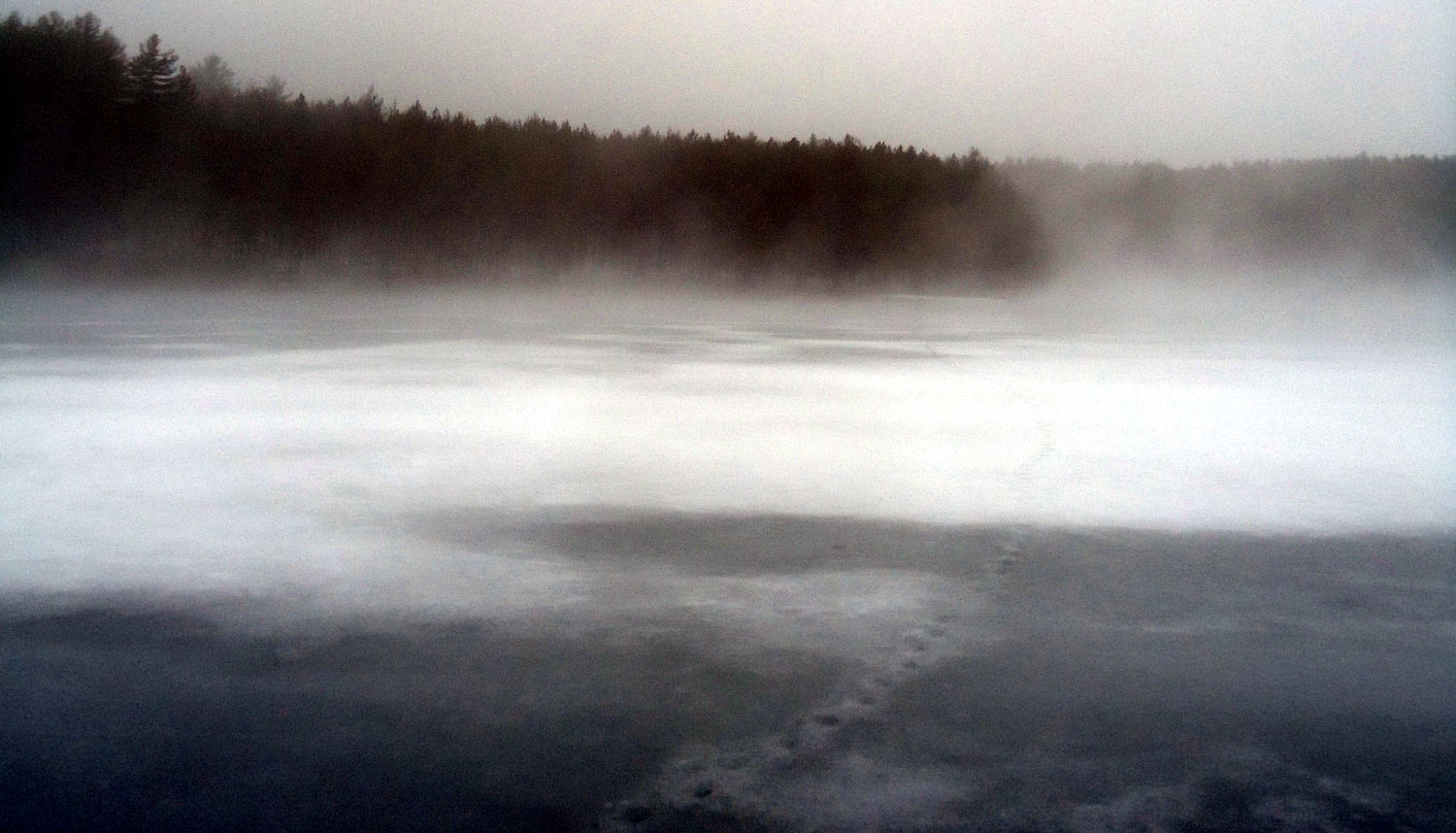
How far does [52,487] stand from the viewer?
19.8ft

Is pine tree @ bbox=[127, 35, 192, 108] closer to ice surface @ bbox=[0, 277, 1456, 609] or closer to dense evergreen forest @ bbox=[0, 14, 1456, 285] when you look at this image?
dense evergreen forest @ bbox=[0, 14, 1456, 285]

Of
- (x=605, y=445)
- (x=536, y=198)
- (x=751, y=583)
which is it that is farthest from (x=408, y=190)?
(x=751, y=583)

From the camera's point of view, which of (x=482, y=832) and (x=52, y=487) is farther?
(x=52, y=487)

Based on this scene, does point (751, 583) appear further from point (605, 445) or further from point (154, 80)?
point (154, 80)

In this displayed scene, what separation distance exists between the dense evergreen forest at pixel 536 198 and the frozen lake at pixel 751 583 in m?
35.8

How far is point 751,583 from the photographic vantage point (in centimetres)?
453

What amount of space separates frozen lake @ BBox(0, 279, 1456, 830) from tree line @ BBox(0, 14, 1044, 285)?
122ft

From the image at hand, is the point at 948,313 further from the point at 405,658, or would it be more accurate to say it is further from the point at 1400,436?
the point at 405,658

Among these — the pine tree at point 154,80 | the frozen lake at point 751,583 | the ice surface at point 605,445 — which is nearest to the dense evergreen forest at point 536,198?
the pine tree at point 154,80

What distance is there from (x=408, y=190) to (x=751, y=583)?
5181 cm

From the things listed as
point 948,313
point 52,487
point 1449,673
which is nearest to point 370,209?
point 948,313

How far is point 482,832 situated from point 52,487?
4446 millimetres

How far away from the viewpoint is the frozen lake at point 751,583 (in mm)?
2924

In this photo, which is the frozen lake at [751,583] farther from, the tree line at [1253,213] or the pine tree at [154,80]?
the tree line at [1253,213]
